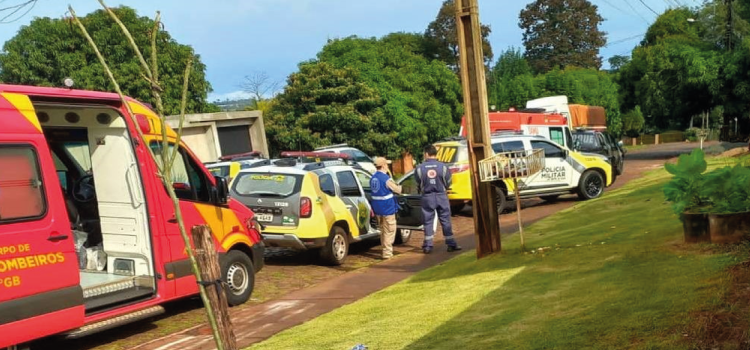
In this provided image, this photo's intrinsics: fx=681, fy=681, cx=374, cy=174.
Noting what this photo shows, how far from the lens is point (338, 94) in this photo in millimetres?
32438

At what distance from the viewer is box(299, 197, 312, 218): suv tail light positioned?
1120cm

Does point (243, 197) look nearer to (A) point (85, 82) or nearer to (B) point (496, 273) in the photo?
(B) point (496, 273)

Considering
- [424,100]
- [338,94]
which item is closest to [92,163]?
[338,94]

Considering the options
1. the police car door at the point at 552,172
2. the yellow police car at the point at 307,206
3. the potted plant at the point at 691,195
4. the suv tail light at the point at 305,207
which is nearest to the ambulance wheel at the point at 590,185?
the police car door at the point at 552,172

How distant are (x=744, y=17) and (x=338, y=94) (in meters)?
24.9

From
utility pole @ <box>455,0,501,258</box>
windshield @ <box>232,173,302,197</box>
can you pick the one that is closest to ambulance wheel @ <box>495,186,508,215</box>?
windshield @ <box>232,173,302,197</box>

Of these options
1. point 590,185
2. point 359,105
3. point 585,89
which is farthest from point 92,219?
point 585,89

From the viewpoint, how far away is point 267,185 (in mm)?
11641

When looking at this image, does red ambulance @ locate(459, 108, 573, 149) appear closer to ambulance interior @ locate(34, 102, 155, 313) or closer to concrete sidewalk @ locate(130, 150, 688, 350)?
concrete sidewalk @ locate(130, 150, 688, 350)

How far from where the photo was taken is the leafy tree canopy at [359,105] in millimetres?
32500

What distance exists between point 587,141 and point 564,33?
63.7 m

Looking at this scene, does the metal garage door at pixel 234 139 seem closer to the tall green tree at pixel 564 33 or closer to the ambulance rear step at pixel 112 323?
the ambulance rear step at pixel 112 323

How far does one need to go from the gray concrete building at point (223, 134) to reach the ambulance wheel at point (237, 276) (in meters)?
20.7

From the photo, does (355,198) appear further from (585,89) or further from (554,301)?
(585,89)
